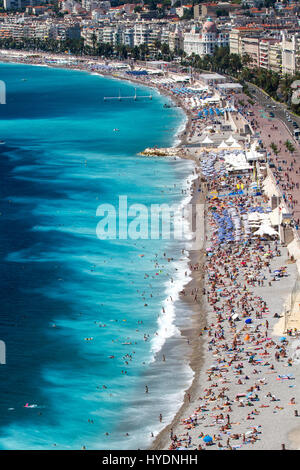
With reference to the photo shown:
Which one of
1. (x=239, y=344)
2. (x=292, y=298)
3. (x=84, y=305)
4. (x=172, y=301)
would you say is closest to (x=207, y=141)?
(x=172, y=301)

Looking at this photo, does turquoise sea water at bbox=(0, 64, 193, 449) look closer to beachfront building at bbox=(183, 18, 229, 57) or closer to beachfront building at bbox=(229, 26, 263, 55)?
beachfront building at bbox=(229, 26, 263, 55)

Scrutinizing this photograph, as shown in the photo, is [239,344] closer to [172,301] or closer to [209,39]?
[172,301]

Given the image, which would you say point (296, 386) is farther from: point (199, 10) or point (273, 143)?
point (199, 10)

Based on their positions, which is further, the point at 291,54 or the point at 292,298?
the point at 291,54

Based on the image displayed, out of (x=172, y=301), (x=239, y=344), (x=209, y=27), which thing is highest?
(x=209, y=27)

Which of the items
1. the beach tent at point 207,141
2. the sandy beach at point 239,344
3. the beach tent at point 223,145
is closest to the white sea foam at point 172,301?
the sandy beach at point 239,344
